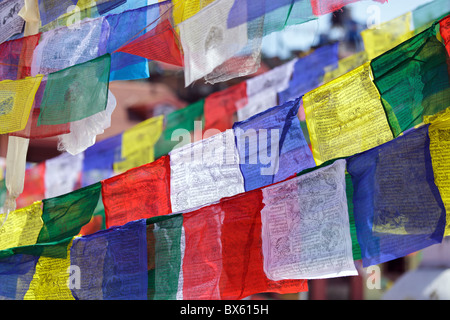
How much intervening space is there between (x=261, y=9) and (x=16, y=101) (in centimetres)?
263

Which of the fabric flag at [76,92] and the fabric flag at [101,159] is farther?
the fabric flag at [101,159]

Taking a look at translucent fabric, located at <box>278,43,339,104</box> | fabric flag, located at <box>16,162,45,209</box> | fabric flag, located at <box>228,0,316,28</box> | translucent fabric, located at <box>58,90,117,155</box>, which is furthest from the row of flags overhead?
fabric flag, located at <box>16,162,45,209</box>

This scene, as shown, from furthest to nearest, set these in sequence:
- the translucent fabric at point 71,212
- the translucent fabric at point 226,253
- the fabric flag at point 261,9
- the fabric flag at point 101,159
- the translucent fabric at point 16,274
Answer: the fabric flag at point 101,159 → the translucent fabric at point 71,212 → the translucent fabric at point 16,274 → the fabric flag at point 261,9 → the translucent fabric at point 226,253

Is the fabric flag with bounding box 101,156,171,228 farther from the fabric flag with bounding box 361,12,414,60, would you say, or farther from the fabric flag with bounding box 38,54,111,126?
the fabric flag with bounding box 361,12,414,60

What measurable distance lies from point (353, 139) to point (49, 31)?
3.43 m

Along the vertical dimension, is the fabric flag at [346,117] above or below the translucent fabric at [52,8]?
below

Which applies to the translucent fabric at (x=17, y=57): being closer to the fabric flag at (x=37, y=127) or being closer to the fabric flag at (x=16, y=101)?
the fabric flag at (x=16, y=101)

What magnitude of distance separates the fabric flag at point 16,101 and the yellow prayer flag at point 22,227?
0.90m

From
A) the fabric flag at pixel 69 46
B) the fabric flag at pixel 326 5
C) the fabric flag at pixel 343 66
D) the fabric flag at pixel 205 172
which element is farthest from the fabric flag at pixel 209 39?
the fabric flag at pixel 343 66

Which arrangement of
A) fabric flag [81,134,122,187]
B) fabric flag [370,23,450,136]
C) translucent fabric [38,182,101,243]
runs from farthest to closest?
fabric flag [81,134,122,187] < translucent fabric [38,182,101,243] < fabric flag [370,23,450,136]

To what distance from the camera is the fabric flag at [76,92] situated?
471cm

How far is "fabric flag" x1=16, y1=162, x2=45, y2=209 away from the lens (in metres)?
7.01

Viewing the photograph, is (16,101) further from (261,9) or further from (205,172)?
(261,9)

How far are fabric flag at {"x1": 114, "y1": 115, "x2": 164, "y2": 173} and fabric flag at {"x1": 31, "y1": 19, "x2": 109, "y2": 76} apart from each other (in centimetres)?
113
